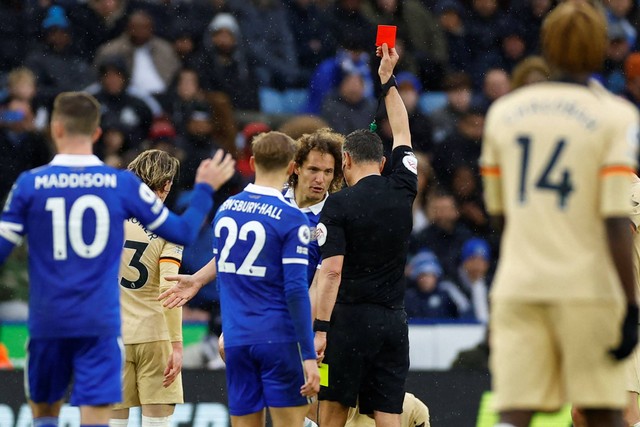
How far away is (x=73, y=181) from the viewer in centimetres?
589

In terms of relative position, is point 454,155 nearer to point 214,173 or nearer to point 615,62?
point 615,62

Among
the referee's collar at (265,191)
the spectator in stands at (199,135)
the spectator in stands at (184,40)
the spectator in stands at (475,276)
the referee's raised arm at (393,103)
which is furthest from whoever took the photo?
the spectator in stands at (184,40)

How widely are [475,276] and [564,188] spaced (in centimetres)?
849

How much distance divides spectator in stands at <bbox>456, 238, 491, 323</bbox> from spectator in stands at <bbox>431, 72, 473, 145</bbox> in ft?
5.96

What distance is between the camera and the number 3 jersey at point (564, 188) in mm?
4898

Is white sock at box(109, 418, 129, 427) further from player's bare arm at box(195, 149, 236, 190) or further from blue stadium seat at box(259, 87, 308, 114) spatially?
blue stadium seat at box(259, 87, 308, 114)

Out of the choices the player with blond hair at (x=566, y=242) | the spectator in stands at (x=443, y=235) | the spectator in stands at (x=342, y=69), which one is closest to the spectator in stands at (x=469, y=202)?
the spectator in stands at (x=443, y=235)

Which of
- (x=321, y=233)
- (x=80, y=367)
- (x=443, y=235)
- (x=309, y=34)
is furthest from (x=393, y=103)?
(x=309, y=34)

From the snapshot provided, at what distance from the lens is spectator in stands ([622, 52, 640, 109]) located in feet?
50.2

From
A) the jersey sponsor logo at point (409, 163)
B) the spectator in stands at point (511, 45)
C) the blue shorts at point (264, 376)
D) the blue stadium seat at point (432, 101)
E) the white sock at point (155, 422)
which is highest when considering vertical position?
the spectator in stands at point (511, 45)

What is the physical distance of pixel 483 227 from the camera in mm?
14453

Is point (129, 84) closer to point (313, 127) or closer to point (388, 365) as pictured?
point (313, 127)

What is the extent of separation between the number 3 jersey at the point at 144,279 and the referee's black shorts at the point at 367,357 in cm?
108

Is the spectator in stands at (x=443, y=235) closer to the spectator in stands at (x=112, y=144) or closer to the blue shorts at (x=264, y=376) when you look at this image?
the spectator in stands at (x=112, y=144)
